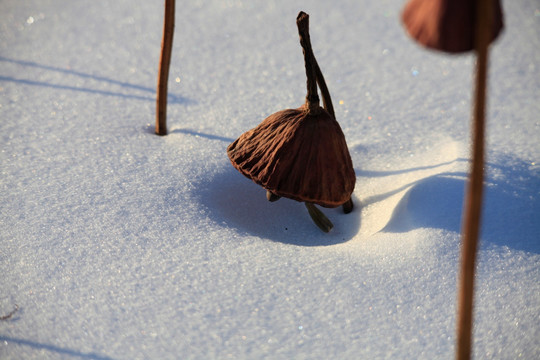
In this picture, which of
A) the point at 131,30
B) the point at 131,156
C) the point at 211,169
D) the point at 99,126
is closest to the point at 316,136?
the point at 211,169

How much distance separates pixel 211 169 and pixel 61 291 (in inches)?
11.8

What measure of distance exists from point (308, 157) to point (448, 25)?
29 cm

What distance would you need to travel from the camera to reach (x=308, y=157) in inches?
28.9

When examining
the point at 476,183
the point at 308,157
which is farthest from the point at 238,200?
the point at 476,183

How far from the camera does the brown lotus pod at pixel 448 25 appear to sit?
0.48 meters

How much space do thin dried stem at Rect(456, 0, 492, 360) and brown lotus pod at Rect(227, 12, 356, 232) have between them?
10.9 inches

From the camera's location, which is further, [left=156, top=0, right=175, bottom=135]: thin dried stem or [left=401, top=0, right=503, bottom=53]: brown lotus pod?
[left=156, top=0, right=175, bottom=135]: thin dried stem

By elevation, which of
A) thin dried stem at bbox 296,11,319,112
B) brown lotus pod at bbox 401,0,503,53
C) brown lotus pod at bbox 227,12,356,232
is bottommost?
brown lotus pod at bbox 227,12,356,232

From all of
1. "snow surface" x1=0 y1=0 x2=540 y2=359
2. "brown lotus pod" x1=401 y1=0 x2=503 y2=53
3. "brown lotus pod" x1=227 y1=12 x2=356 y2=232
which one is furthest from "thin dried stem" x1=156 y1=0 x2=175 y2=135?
"brown lotus pod" x1=401 y1=0 x2=503 y2=53

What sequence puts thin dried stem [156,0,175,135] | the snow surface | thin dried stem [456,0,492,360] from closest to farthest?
thin dried stem [456,0,492,360] < the snow surface < thin dried stem [156,0,175,135]

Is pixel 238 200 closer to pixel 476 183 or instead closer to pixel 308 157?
pixel 308 157

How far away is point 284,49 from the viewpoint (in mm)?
1243

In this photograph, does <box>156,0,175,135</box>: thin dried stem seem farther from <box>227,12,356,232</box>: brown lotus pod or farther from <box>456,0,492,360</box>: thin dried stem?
<box>456,0,492,360</box>: thin dried stem

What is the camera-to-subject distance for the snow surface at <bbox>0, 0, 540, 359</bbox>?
69 cm
